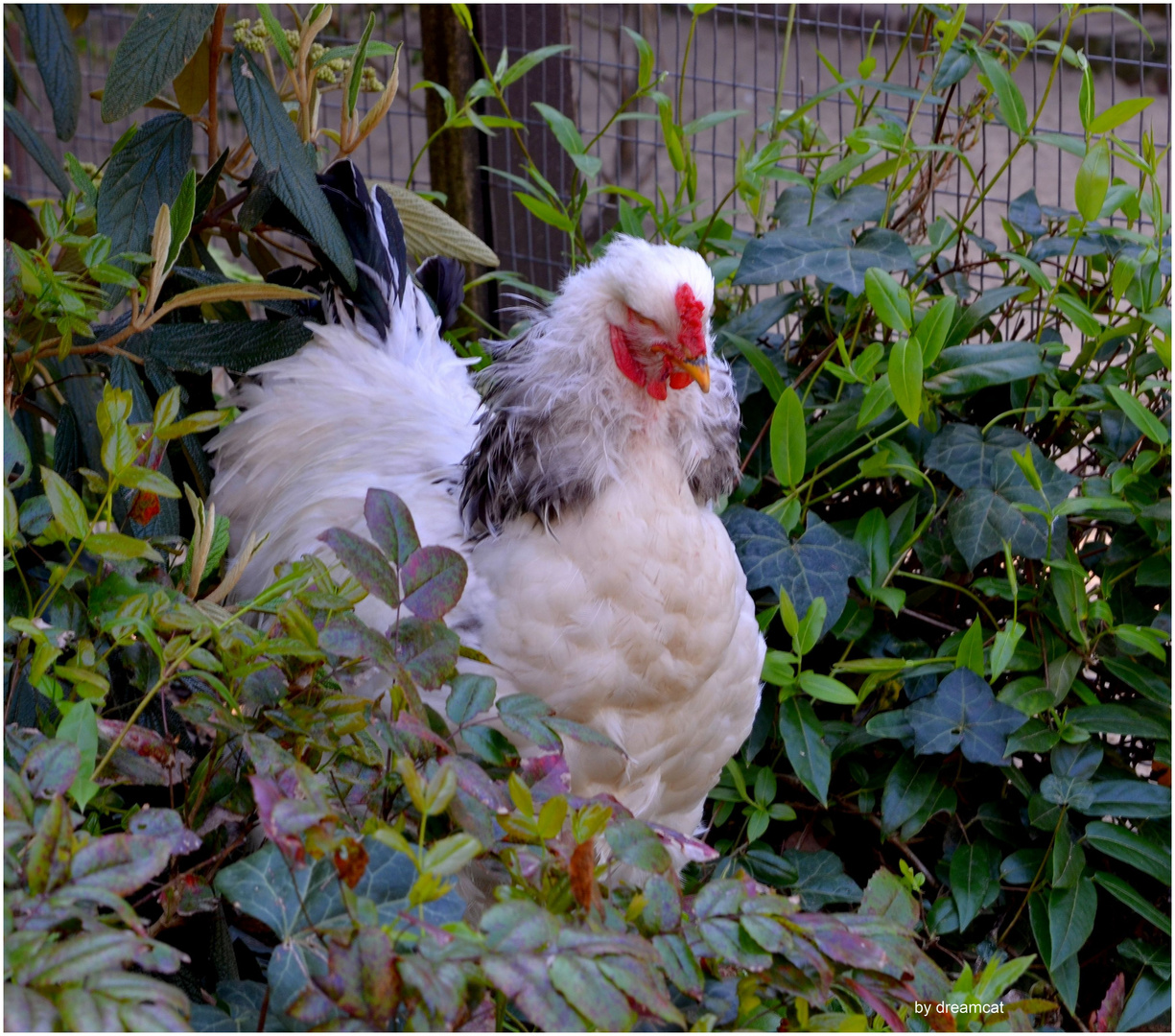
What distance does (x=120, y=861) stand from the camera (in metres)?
0.69

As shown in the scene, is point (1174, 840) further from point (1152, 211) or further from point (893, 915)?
point (1152, 211)

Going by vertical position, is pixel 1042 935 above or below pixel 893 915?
below

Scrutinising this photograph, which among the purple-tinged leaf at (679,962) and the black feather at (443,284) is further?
the black feather at (443,284)

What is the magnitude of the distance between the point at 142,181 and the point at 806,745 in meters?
1.28

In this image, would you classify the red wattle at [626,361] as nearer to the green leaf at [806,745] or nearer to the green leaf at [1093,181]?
the green leaf at [806,745]

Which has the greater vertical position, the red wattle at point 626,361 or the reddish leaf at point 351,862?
the red wattle at point 626,361

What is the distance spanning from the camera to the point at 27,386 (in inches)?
54.6

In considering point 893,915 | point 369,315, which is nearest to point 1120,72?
point 369,315

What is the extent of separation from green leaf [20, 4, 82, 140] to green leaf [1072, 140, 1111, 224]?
1.52 m

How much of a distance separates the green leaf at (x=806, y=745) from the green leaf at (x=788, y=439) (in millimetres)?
377

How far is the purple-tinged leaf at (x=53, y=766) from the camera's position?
0.74 metres

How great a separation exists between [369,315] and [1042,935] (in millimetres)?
1538

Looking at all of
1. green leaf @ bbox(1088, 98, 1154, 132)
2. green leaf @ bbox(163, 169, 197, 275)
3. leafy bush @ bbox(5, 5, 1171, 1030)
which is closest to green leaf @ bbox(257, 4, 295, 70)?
leafy bush @ bbox(5, 5, 1171, 1030)

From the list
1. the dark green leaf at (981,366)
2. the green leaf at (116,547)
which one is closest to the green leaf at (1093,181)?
the dark green leaf at (981,366)
